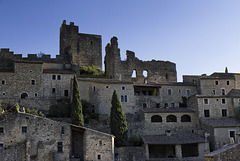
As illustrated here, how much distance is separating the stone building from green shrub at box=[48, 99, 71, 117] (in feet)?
24.8

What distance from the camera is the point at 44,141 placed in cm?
3525

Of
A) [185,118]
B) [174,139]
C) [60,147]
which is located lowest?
[60,147]

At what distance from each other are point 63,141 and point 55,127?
1.98 metres

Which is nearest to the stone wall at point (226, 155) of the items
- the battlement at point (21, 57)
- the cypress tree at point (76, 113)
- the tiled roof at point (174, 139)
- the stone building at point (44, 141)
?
the stone building at point (44, 141)

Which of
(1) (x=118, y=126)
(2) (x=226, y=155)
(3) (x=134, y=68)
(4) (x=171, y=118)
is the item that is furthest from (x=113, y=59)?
(2) (x=226, y=155)

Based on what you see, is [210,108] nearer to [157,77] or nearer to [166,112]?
[166,112]

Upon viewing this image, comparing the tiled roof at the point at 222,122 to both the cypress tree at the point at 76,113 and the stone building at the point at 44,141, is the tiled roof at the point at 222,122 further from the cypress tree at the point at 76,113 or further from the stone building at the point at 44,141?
the cypress tree at the point at 76,113

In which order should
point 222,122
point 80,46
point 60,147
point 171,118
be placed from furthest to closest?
point 80,46
point 171,118
point 222,122
point 60,147

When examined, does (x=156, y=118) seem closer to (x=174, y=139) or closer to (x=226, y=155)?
(x=174, y=139)

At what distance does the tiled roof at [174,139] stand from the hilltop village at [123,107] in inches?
5.4

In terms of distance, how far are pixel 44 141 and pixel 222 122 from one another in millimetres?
26143

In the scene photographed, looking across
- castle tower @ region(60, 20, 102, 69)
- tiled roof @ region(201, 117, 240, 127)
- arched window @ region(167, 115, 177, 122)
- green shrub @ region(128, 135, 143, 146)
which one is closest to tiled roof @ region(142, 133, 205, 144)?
green shrub @ region(128, 135, 143, 146)

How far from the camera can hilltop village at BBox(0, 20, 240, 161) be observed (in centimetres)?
3522

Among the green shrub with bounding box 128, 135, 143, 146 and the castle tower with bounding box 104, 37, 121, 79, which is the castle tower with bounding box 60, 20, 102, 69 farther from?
the green shrub with bounding box 128, 135, 143, 146
